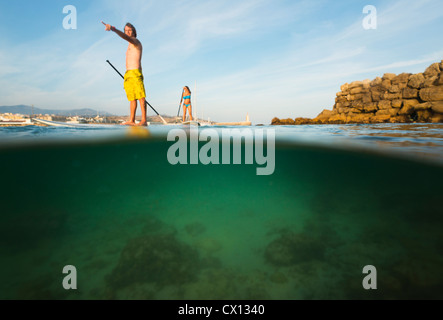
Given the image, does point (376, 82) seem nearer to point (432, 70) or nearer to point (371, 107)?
point (371, 107)

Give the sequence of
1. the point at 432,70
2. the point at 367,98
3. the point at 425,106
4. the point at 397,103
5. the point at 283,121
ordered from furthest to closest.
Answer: the point at 367,98 < the point at 397,103 < the point at 432,70 < the point at 283,121 < the point at 425,106

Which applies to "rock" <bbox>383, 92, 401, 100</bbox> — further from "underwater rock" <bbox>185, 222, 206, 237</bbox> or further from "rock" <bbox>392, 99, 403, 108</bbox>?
"underwater rock" <bbox>185, 222, 206, 237</bbox>

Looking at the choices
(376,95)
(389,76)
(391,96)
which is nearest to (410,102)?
(391,96)

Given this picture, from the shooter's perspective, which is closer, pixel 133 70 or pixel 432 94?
pixel 133 70

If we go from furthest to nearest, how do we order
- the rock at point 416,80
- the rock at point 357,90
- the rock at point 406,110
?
the rock at point 357,90 → the rock at point 416,80 → the rock at point 406,110

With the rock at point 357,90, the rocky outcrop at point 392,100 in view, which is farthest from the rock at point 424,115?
the rock at point 357,90

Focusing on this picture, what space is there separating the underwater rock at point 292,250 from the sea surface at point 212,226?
0.02 m

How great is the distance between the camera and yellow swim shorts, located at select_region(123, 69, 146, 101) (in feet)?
26.2

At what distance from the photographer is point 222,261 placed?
2594 millimetres

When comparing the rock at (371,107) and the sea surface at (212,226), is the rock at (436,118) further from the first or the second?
the sea surface at (212,226)

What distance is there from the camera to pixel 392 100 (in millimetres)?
49500

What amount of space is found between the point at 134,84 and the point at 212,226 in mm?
7358

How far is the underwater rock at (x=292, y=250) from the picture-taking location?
8.61ft
